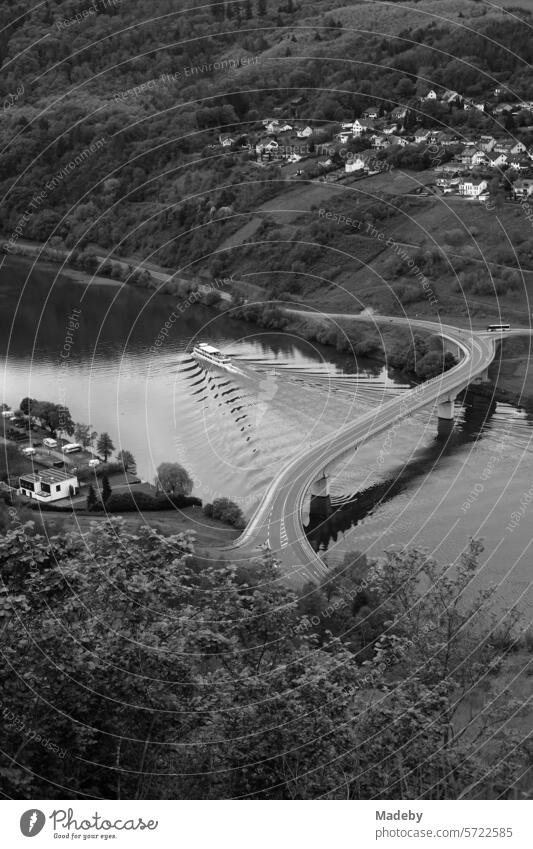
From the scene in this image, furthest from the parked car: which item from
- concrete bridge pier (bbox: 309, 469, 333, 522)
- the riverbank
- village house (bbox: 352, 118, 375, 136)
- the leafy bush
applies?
village house (bbox: 352, 118, 375, 136)

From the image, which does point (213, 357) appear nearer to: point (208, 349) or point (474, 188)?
point (208, 349)

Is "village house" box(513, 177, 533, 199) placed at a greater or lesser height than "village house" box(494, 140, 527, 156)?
lesser

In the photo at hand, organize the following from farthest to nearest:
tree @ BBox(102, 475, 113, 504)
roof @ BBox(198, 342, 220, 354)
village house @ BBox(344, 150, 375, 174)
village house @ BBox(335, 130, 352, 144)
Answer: village house @ BBox(335, 130, 352, 144)
village house @ BBox(344, 150, 375, 174)
roof @ BBox(198, 342, 220, 354)
tree @ BBox(102, 475, 113, 504)

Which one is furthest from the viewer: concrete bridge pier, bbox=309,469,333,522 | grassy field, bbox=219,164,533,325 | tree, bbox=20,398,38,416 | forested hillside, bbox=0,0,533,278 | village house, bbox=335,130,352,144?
village house, bbox=335,130,352,144

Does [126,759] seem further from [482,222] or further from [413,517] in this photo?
[482,222]

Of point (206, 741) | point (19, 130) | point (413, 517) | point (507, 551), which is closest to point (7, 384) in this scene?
point (413, 517)

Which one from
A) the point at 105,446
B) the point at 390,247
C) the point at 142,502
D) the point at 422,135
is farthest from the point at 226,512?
the point at 422,135

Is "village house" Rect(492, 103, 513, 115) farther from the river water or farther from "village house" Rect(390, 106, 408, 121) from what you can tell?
the river water
